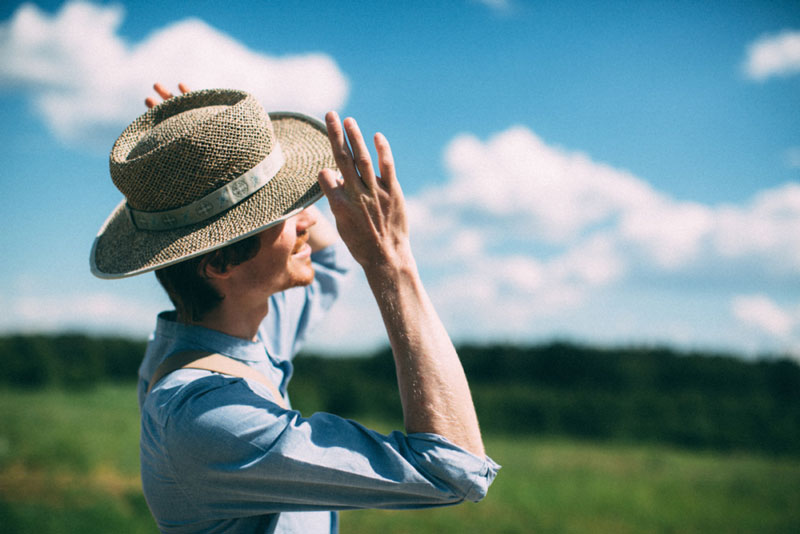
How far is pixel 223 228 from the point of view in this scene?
2076 mm

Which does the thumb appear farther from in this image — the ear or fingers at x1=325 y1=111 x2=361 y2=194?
the ear

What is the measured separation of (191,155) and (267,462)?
38.9 inches

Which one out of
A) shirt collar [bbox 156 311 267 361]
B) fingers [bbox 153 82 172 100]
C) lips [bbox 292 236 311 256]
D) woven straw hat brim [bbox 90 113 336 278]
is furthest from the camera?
fingers [bbox 153 82 172 100]

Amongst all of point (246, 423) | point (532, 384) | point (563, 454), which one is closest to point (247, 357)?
point (246, 423)

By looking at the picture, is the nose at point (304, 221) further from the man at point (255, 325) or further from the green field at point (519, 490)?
the green field at point (519, 490)

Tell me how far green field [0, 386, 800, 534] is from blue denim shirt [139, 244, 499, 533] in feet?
31.5

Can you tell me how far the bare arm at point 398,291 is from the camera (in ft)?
5.59

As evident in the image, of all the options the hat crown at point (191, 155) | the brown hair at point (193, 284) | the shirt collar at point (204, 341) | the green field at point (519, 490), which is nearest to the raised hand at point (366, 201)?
the hat crown at point (191, 155)

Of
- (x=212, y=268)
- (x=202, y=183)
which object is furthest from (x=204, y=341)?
(x=202, y=183)

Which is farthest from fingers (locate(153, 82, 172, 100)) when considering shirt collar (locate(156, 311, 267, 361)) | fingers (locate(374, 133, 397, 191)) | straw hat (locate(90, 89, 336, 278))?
fingers (locate(374, 133, 397, 191))

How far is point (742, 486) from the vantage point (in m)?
15.5

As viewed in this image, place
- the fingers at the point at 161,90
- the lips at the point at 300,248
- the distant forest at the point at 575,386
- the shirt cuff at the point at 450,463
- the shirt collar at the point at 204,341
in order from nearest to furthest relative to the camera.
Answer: the shirt cuff at the point at 450,463
the shirt collar at the point at 204,341
the lips at the point at 300,248
the fingers at the point at 161,90
the distant forest at the point at 575,386

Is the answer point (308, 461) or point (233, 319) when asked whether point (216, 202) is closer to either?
point (233, 319)

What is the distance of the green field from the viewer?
1140cm
